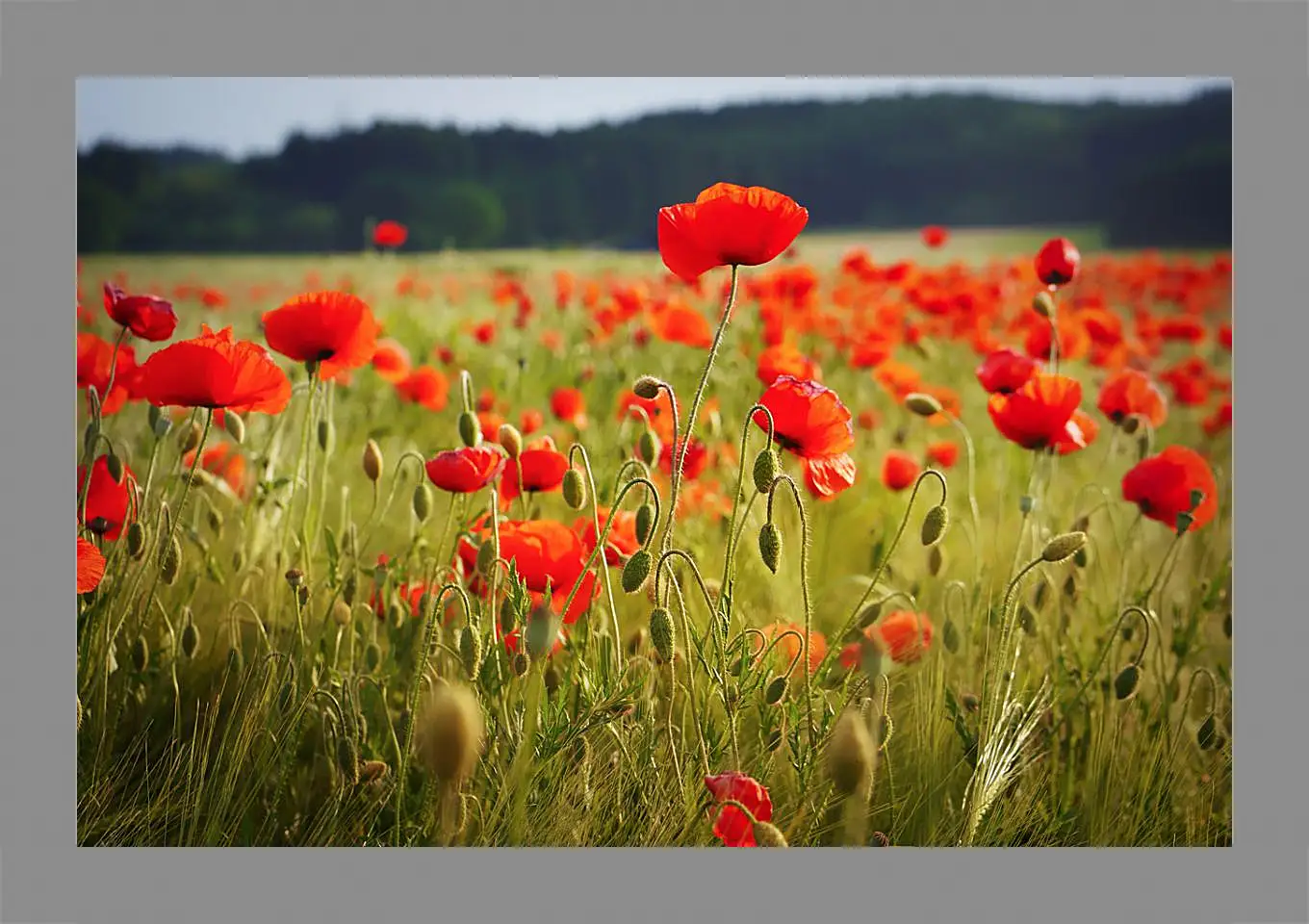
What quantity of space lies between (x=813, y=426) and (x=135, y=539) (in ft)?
3.51

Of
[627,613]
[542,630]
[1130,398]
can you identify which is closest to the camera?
[542,630]

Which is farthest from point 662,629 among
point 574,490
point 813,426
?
point 813,426

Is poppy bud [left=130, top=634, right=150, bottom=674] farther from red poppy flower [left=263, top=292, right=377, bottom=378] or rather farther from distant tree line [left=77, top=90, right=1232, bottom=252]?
distant tree line [left=77, top=90, right=1232, bottom=252]

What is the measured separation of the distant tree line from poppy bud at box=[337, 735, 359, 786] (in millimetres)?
1025

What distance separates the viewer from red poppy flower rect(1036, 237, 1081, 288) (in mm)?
2324

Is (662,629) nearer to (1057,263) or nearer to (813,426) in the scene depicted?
(813,426)

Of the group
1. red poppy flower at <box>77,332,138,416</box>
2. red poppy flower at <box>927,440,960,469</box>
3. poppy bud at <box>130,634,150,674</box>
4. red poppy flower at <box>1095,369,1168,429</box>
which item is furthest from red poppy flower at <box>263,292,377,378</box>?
red poppy flower at <box>1095,369,1168,429</box>

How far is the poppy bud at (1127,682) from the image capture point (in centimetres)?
214

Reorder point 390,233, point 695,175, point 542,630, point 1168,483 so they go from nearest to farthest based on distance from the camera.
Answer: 1. point 542,630
2. point 1168,483
3. point 695,175
4. point 390,233

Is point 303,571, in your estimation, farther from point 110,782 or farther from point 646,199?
point 646,199

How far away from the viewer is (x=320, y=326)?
2070mm

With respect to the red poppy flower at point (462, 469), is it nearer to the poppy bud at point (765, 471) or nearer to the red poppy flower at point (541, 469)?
the red poppy flower at point (541, 469)

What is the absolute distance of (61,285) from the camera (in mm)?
2312

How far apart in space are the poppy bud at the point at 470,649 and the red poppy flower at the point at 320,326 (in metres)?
0.48
